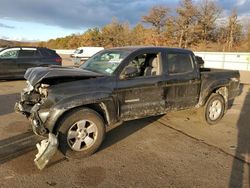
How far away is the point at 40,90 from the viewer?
479cm

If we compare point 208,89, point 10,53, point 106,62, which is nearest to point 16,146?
point 106,62

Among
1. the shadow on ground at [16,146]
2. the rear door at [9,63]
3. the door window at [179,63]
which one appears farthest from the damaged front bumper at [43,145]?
the rear door at [9,63]

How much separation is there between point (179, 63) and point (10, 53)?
9653 mm

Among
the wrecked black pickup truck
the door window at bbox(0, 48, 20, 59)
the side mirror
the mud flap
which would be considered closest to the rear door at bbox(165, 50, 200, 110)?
the wrecked black pickup truck

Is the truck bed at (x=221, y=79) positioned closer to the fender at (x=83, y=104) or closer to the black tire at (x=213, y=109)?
the black tire at (x=213, y=109)

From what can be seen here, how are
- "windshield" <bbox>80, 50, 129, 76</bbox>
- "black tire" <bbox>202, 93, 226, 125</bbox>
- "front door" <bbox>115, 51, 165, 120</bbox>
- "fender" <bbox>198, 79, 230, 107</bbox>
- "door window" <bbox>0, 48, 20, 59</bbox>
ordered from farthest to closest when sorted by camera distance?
1. "door window" <bbox>0, 48, 20, 59</bbox>
2. "black tire" <bbox>202, 93, 226, 125</bbox>
3. "fender" <bbox>198, 79, 230, 107</bbox>
4. "windshield" <bbox>80, 50, 129, 76</bbox>
5. "front door" <bbox>115, 51, 165, 120</bbox>

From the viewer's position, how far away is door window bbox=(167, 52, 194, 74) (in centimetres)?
588

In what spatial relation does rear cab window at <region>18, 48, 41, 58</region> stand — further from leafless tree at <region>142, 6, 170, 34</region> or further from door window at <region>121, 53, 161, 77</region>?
leafless tree at <region>142, 6, 170, 34</region>

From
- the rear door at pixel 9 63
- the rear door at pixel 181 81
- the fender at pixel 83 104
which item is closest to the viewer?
the fender at pixel 83 104

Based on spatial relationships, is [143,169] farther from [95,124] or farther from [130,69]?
[130,69]

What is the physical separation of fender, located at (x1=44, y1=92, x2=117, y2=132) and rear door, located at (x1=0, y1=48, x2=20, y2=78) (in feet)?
31.0

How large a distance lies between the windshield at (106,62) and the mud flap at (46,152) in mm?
1560

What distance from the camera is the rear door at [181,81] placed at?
577 cm

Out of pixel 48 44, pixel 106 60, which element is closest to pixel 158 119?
pixel 106 60
